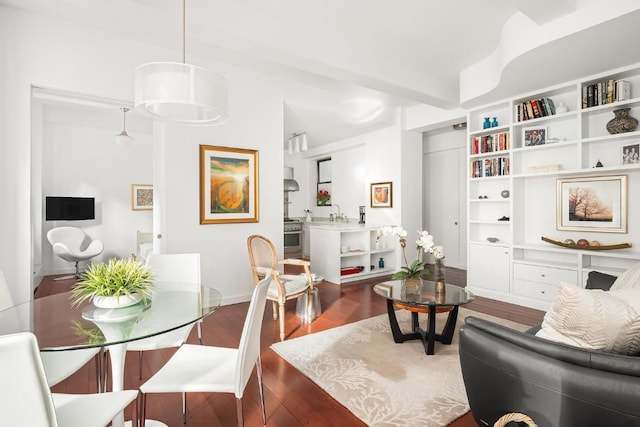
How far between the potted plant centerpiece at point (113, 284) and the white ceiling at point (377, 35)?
202 centimetres

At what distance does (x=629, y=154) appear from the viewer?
345cm

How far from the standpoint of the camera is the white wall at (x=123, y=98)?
281 cm

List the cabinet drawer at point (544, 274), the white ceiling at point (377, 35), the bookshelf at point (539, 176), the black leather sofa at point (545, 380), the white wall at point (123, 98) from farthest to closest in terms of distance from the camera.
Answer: the cabinet drawer at point (544, 274) → the bookshelf at point (539, 176) → the white wall at point (123, 98) → the white ceiling at point (377, 35) → the black leather sofa at point (545, 380)

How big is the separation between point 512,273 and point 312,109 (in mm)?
3641

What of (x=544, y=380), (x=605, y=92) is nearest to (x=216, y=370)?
(x=544, y=380)

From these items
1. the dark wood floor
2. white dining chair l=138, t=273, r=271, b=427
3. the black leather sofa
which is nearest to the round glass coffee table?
the dark wood floor

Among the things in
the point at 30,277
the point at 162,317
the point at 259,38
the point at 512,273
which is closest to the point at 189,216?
the point at 30,277

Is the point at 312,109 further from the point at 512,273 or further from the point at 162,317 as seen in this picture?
the point at 162,317

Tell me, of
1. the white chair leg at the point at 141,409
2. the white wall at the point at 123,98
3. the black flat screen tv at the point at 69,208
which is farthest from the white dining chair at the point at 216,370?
the black flat screen tv at the point at 69,208

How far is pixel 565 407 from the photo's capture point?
1.20m

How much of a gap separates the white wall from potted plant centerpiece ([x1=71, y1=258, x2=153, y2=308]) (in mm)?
1793

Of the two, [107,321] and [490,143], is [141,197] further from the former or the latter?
[490,143]

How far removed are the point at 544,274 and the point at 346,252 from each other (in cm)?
270

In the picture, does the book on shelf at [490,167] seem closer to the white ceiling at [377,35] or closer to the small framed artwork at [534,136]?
the small framed artwork at [534,136]
